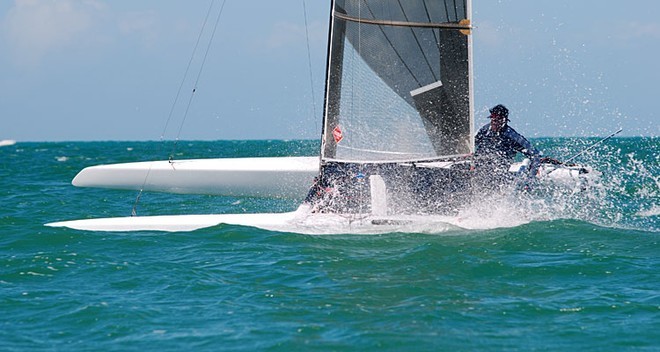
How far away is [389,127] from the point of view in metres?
7.70

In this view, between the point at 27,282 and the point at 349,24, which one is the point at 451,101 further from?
the point at 27,282

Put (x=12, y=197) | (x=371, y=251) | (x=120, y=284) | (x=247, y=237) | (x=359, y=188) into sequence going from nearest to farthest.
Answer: (x=120, y=284), (x=371, y=251), (x=247, y=237), (x=359, y=188), (x=12, y=197)

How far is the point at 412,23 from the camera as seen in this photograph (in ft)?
24.5

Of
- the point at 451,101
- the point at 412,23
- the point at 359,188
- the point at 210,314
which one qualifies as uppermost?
the point at 412,23

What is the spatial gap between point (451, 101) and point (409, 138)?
0.53m

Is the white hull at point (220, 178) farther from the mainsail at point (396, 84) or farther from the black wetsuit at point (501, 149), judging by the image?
the black wetsuit at point (501, 149)

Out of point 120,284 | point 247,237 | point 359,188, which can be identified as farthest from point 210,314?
point 359,188

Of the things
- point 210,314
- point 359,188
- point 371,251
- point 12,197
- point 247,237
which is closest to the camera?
point 210,314

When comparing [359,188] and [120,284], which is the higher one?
[359,188]

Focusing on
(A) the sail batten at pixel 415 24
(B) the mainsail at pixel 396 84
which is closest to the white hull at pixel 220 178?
(B) the mainsail at pixel 396 84

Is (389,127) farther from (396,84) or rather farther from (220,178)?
(220,178)

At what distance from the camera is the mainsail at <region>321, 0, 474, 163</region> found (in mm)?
7457

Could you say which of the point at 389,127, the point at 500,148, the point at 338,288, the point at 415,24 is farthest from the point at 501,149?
the point at 338,288

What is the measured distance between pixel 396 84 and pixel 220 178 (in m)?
3.26
